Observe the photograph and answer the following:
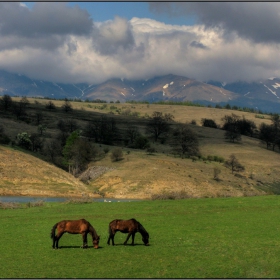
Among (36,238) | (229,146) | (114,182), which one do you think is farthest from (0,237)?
(229,146)

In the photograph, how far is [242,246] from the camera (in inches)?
890

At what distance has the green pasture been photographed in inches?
722

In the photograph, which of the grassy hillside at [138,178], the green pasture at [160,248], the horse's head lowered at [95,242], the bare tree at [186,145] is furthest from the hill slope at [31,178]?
the horse's head lowered at [95,242]

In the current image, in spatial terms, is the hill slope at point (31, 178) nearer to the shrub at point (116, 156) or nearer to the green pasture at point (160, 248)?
the shrub at point (116, 156)

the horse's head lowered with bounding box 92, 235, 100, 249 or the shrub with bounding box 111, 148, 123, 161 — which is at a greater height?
the horse's head lowered with bounding box 92, 235, 100, 249

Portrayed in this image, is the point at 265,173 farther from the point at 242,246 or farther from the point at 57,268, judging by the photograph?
the point at 57,268

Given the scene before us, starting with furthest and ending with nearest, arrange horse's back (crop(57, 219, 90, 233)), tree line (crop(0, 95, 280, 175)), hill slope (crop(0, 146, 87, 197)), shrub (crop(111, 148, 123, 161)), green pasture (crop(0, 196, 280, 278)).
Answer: tree line (crop(0, 95, 280, 175)) → shrub (crop(111, 148, 123, 161)) → hill slope (crop(0, 146, 87, 197)) → horse's back (crop(57, 219, 90, 233)) → green pasture (crop(0, 196, 280, 278))

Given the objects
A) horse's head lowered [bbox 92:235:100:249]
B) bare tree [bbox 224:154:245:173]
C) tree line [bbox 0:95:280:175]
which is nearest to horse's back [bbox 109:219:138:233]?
horse's head lowered [bbox 92:235:100:249]

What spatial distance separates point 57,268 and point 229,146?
12011 cm

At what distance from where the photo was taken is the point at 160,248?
2239 cm

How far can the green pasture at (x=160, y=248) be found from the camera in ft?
60.2

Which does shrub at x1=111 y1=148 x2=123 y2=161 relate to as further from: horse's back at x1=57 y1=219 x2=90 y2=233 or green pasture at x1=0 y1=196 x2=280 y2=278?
horse's back at x1=57 y1=219 x2=90 y2=233

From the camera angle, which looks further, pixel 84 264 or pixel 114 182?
pixel 114 182

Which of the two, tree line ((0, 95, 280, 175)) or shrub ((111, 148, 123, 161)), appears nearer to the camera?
shrub ((111, 148, 123, 161))
